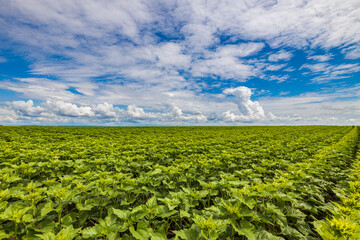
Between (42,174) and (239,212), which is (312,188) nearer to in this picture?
(239,212)

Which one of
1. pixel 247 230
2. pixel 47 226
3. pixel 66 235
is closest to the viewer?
pixel 66 235

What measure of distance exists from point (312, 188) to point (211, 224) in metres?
3.58

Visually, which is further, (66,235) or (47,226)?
(47,226)

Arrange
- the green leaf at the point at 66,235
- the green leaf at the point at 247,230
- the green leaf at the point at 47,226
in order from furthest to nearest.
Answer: the green leaf at the point at 47,226
the green leaf at the point at 247,230
the green leaf at the point at 66,235

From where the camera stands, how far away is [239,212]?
2.68m

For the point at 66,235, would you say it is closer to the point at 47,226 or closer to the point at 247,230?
the point at 47,226

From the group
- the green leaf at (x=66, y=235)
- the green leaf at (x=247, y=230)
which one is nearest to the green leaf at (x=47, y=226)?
the green leaf at (x=66, y=235)

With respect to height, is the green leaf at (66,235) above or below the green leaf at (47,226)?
above

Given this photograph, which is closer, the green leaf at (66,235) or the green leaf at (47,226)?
the green leaf at (66,235)

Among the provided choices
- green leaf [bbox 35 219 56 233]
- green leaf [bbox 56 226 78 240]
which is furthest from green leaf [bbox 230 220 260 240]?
green leaf [bbox 35 219 56 233]

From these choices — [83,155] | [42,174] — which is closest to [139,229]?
[42,174]

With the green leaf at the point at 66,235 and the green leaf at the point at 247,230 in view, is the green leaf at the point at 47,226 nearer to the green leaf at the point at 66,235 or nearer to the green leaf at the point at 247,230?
the green leaf at the point at 66,235

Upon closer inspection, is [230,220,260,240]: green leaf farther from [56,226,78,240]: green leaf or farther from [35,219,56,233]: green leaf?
[35,219,56,233]: green leaf

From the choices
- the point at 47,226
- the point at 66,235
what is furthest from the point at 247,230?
the point at 47,226
